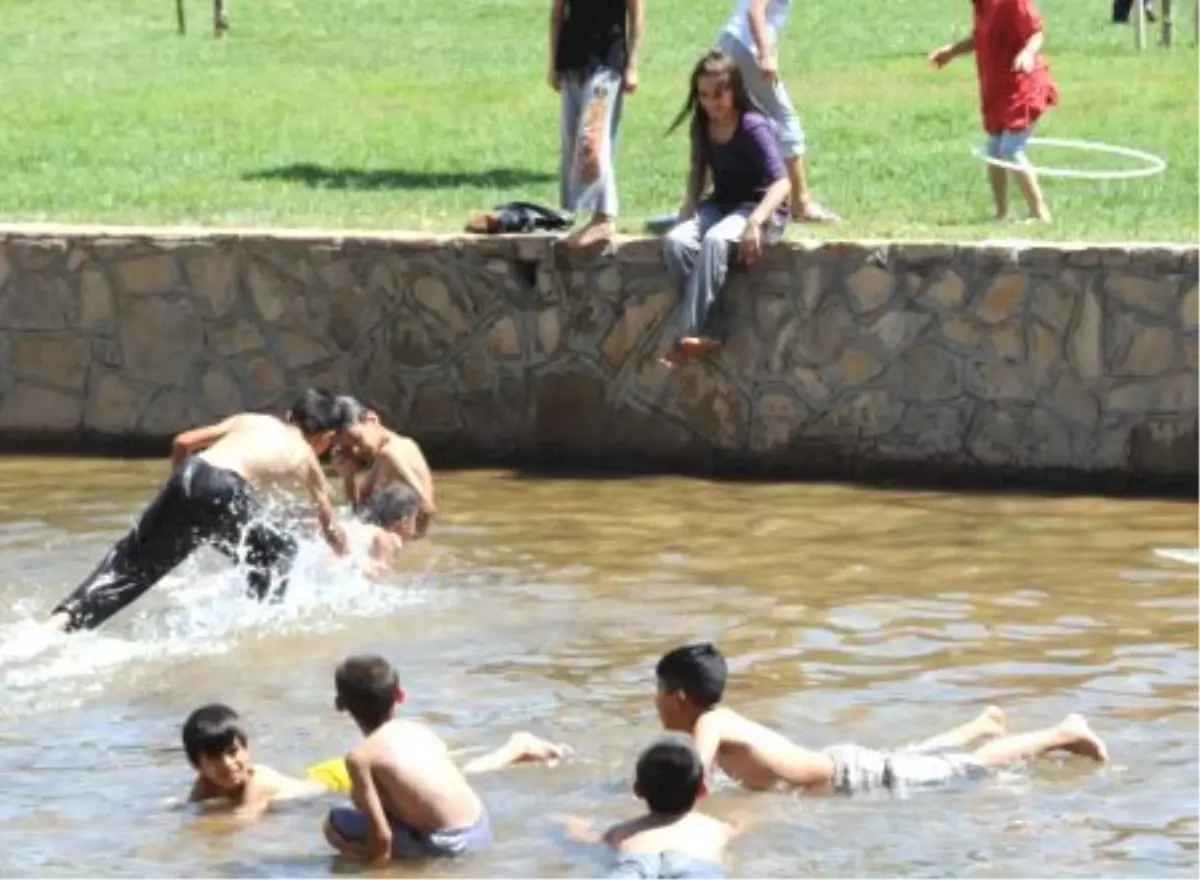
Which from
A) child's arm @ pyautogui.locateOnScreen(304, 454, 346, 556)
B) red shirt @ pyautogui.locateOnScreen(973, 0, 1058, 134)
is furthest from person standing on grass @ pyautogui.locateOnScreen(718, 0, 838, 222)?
child's arm @ pyautogui.locateOnScreen(304, 454, 346, 556)

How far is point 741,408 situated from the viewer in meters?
16.0

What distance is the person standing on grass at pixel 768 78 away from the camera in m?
17.0

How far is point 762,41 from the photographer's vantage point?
55.7ft

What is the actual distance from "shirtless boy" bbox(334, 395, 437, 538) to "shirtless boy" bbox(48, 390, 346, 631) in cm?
39

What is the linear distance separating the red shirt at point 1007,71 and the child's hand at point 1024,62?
0.08ft

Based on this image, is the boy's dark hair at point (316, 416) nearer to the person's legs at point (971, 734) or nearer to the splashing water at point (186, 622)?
the splashing water at point (186, 622)

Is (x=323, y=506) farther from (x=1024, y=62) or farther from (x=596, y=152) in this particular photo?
(x=1024, y=62)

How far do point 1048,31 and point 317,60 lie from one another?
6748mm

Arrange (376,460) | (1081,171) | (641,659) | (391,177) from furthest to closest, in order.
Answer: (391,177) → (1081,171) → (376,460) → (641,659)

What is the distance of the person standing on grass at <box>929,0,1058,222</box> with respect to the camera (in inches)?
683

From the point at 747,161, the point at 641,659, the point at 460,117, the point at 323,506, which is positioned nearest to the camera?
the point at 641,659

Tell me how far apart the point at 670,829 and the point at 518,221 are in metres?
7.34

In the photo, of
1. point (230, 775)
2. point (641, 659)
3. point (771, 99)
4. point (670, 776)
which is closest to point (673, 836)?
point (670, 776)

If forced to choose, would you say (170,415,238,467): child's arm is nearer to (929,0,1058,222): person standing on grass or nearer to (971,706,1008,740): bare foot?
(971,706,1008,740): bare foot
